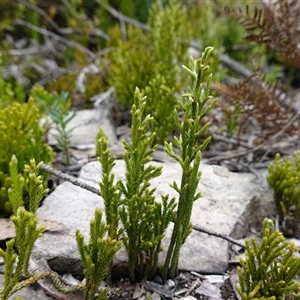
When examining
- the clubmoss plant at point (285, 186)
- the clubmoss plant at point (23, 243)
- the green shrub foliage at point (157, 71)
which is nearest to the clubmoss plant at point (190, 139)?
the clubmoss plant at point (23, 243)

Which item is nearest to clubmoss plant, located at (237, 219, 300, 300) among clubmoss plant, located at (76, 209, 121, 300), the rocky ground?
the rocky ground

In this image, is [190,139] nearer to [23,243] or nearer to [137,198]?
[137,198]

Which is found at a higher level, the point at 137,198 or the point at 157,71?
the point at 157,71

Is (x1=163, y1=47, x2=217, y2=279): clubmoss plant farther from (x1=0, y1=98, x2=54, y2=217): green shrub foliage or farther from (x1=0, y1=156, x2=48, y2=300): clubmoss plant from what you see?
(x1=0, y1=98, x2=54, y2=217): green shrub foliage

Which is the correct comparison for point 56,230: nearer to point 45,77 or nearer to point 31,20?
point 45,77

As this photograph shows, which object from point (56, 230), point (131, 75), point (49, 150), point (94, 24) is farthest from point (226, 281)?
point (94, 24)

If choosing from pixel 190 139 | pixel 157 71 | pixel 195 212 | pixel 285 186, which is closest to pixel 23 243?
pixel 190 139

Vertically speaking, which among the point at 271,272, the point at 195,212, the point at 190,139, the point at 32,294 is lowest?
the point at 32,294
